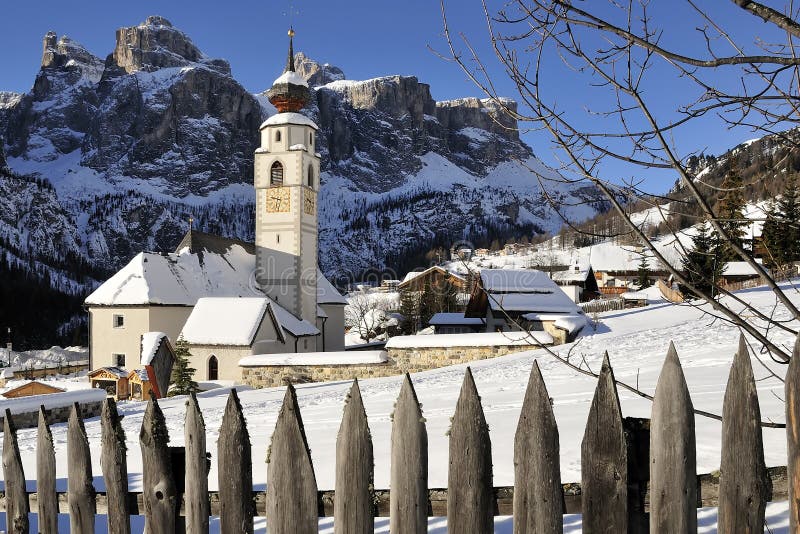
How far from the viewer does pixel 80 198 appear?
636 ft

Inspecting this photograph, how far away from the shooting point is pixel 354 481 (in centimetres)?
211

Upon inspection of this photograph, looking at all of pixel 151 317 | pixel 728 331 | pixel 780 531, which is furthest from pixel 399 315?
pixel 780 531

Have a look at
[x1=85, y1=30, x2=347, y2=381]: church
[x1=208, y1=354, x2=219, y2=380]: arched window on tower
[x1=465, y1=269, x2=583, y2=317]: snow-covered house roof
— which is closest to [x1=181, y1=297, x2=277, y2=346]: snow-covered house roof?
[x1=85, y1=30, x2=347, y2=381]: church

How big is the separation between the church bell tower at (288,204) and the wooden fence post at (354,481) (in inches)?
1187

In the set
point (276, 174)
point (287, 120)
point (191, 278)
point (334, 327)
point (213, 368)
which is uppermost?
point (287, 120)

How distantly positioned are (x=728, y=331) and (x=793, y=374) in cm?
1507

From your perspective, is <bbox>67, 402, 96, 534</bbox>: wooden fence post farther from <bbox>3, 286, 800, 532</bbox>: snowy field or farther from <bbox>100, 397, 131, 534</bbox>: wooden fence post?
<bbox>3, 286, 800, 532</bbox>: snowy field

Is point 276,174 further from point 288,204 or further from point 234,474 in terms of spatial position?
point 234,474

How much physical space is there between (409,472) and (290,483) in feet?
1.43

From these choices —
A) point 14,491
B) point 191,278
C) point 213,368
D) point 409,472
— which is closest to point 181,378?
point 213,368

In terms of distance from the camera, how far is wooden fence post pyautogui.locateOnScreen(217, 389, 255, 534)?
2178 millimetres

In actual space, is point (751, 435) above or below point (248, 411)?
above

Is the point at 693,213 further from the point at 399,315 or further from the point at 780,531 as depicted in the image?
the point at 399,315

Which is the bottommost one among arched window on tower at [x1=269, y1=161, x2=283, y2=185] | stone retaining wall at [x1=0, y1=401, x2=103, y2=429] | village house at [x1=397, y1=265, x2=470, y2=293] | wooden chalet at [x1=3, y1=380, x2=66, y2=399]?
wooden chalet at [x1=3, y1=380, x2=66, y2=399]
